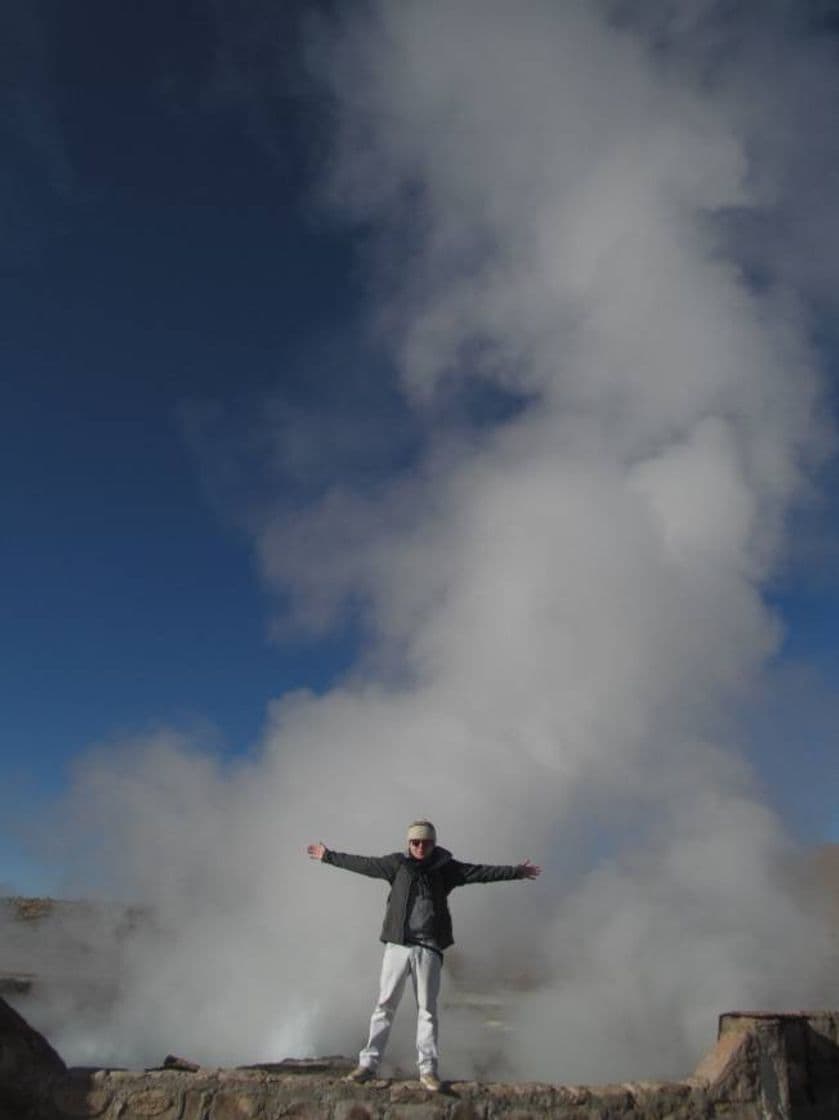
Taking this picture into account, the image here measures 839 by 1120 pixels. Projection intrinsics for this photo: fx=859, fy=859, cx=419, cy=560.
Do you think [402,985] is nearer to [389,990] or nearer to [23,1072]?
[389,990]

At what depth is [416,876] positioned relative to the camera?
17.9 feet

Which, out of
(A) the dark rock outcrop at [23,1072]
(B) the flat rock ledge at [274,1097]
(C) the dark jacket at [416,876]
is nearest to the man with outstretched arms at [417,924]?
(C) the dark jacket at [416,876]

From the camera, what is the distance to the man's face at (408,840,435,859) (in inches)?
217

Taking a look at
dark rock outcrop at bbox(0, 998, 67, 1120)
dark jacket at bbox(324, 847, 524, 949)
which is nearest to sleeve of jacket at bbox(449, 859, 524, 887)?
dark jacket at bbox(324, 847, 524, 949)

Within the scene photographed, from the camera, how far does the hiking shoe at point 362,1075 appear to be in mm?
4753

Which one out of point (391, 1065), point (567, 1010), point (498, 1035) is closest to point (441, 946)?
point (391, 1065)

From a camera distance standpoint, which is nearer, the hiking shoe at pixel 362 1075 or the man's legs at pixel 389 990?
the hiking shoe at pixel 362 1075

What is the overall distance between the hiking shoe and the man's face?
3.95ft

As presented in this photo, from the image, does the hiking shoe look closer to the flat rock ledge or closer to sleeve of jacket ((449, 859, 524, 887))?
the flat rock ledge

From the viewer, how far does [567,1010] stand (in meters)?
15.3

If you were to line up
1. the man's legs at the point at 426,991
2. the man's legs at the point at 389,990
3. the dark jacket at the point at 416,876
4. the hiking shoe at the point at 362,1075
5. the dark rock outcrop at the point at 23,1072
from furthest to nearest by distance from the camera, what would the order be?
1. the dark jacket at the point at 416,876
2. the man's legs at the point at 389,990
3. the man's legs at the point at 426,991
4. the hiking shoe at the point at 362,1075
5. the dark rock outcrop at the point at 23,1072

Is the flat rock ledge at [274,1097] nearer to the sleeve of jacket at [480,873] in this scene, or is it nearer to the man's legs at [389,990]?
the man's legs at [389,990]

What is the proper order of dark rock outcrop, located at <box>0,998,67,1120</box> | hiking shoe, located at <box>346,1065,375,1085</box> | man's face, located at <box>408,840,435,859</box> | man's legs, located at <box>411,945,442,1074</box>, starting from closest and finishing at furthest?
dark rock outcrop, located at <box>0,998,67,1120</box>, hiking shoe, located at <box>346,1065,375,1085</box>, man's legs, located at <box>411,945,442,1074</box>, man's face, located at <box>408,840,435,859</box>

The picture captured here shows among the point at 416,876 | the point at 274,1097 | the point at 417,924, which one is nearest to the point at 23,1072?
the point at 274,1097
